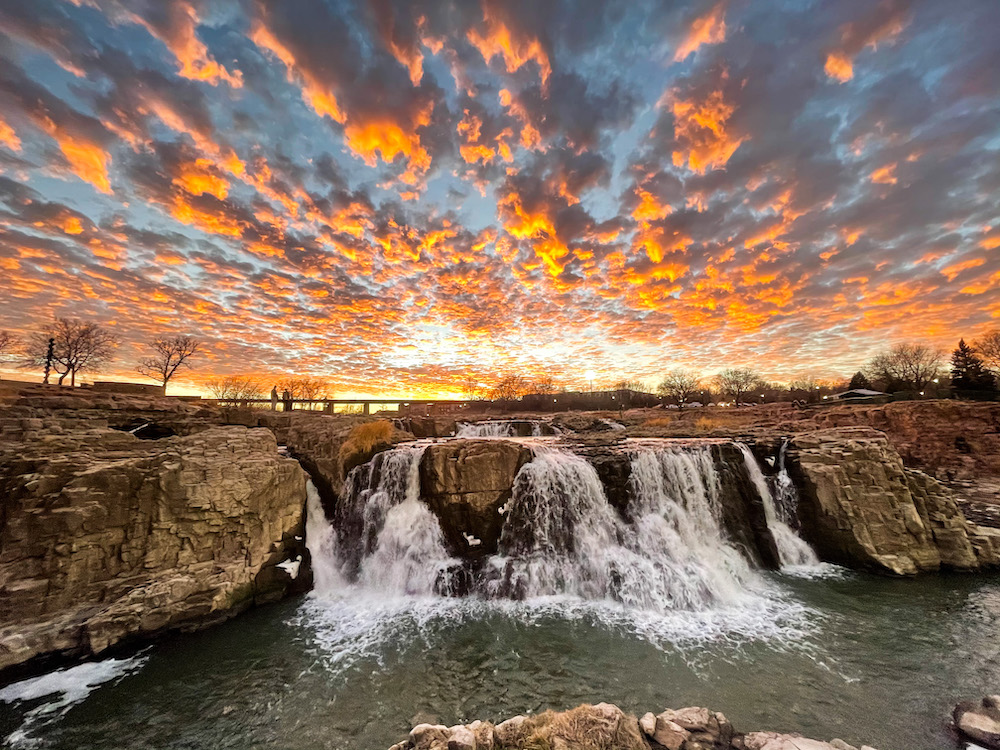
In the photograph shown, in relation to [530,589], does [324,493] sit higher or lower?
higher

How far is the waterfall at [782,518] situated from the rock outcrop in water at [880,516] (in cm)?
37

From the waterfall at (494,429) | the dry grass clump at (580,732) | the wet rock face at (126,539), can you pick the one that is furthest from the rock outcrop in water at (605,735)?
A: the waterfall at (494,429)

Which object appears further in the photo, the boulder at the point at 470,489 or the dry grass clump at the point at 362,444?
the dry grass clump at the point at 362,444

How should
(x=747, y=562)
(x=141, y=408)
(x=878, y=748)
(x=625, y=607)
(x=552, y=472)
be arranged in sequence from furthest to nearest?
(x=141, y=408) < (x=552, y=472) < (x=747, y=562) < (x=625, y=607) < (x=878, y=748)

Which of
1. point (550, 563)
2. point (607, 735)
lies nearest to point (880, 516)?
point (550, 563)

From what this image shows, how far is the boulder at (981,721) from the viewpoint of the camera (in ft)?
15.8

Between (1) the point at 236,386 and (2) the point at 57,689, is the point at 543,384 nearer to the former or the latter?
(1) the point at 236,386

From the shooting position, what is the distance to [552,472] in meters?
12.6

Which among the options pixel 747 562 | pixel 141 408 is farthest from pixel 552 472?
pixel 141 408

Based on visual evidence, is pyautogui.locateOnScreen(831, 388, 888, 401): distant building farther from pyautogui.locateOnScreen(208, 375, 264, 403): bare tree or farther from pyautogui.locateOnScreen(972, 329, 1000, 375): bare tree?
pyautogui.locateOnScreen(208, 375, 264, 403): bare tree

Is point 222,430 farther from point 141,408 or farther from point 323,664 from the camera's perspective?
point 323,664

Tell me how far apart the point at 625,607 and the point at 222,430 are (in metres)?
14.0

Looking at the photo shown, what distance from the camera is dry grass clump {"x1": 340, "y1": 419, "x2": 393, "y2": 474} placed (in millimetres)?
13625

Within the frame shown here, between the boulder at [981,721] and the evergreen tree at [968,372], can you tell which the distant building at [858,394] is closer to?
the evergreen tree at [968,372]
